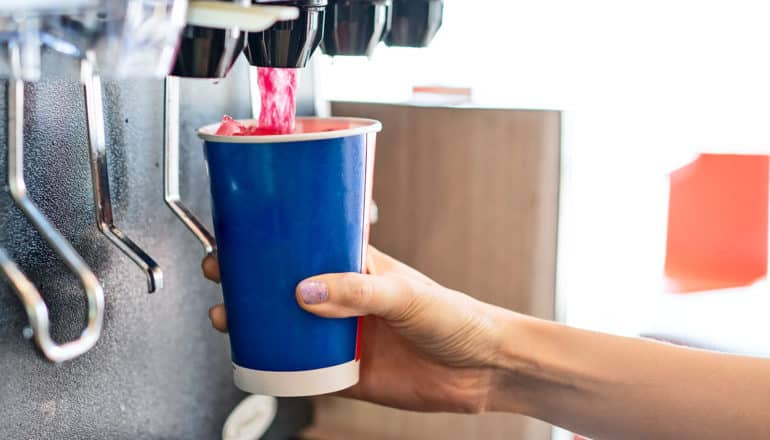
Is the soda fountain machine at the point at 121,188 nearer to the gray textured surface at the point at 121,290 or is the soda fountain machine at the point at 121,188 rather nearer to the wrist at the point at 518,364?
the gray textured surface at the point at 121,290

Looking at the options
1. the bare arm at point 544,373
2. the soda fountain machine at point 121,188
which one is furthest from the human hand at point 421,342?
the soda fountain machine at point 121,188

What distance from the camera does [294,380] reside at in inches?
25.3

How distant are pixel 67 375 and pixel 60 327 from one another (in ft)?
0.15

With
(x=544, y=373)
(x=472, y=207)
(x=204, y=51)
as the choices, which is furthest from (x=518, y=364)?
(x=204, y=51)

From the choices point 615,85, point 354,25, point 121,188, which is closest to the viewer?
point 354,25

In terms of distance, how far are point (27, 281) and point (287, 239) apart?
6.8 inches

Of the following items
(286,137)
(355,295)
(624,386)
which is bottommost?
(624,386)

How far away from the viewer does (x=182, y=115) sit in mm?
849

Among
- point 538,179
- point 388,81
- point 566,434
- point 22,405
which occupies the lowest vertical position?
point 566,434

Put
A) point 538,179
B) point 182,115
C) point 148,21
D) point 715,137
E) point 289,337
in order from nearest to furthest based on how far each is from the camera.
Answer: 1. point 148,21
2. point 289,337
3. point 182,115
4. point 538,179
5. point 715,137

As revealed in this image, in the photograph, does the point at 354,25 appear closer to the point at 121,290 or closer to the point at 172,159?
the point at 172,159

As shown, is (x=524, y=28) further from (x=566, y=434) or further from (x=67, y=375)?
(x=67, y=375)

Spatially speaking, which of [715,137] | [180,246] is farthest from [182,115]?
[715,137]

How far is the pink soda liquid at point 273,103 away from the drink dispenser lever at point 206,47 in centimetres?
8
